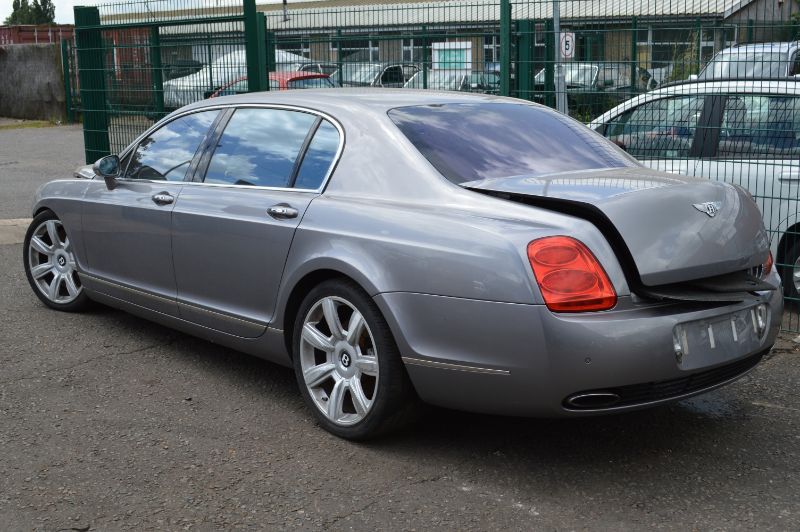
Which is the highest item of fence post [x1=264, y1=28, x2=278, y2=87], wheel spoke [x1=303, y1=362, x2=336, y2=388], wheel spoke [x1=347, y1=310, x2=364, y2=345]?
fence post [x1=264, y1=28, x2=278, y2=87]

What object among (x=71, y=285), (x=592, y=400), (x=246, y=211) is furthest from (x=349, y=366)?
(x=71, y=285)

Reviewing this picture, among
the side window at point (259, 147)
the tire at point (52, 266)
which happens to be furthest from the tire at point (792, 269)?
the tire at point (52, 266)

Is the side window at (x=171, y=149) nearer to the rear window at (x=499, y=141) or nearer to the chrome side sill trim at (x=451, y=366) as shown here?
the rear window at (x=499, y=141)

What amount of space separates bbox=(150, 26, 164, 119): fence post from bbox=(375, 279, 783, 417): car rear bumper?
645 cm

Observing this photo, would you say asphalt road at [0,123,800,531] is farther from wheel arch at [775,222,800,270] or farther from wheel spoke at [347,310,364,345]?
wheel arch at [775,222,800,270]

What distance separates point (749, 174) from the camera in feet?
20.5

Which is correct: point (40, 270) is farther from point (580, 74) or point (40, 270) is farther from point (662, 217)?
point (662, 217)

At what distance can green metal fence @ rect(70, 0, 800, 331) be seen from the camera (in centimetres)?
620

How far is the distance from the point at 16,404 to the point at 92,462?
92 centimetres

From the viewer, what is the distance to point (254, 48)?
9.12 metres

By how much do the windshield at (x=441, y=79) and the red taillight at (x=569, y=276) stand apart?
4476 millimetres

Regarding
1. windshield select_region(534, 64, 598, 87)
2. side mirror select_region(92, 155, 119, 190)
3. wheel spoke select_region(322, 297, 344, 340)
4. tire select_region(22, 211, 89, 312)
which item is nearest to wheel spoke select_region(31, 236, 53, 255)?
tire select_region(22, 211, 89, 312)

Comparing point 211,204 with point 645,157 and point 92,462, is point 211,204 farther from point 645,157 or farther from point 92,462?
point 645,157

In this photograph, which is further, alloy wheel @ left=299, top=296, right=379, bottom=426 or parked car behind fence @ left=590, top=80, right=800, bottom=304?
parked car behind fence @ left=590, top=80, right=800, bottom=304
